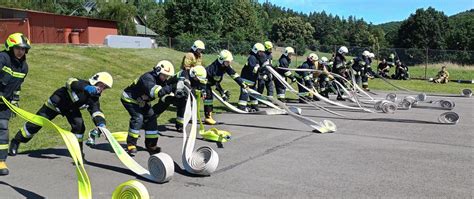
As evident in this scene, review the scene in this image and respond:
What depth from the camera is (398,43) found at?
80.8m

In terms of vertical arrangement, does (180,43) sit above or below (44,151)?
above

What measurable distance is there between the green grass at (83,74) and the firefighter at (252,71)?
1.14 metres

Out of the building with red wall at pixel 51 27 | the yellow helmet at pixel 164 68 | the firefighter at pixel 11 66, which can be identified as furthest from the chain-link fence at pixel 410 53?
the firefighter at pixel 11 66

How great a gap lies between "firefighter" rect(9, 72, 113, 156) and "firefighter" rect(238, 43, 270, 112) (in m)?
6.12

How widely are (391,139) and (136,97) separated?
202 inches

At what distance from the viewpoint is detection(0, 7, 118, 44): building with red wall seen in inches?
1361

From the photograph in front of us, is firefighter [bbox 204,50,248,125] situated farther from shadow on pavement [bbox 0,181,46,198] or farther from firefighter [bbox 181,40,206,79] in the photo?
shadow on pavement [bbox 0,181,46,198]

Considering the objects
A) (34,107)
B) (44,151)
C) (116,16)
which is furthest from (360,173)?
(116,16)

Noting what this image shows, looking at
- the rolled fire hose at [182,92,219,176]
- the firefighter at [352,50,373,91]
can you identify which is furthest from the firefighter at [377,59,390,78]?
the rolled fire hose at [182,92,219,176]

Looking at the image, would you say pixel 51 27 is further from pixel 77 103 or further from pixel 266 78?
pixel 77 103

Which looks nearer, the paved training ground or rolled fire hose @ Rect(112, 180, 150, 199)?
rolled fire hose @ Rect(112, 180, 150, 199)

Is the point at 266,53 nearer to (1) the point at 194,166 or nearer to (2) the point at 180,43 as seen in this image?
(1) the point at 194,166

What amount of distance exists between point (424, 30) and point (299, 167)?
252 ft

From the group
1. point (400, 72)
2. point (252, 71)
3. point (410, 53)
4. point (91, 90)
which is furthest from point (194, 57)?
point (410, 53)
